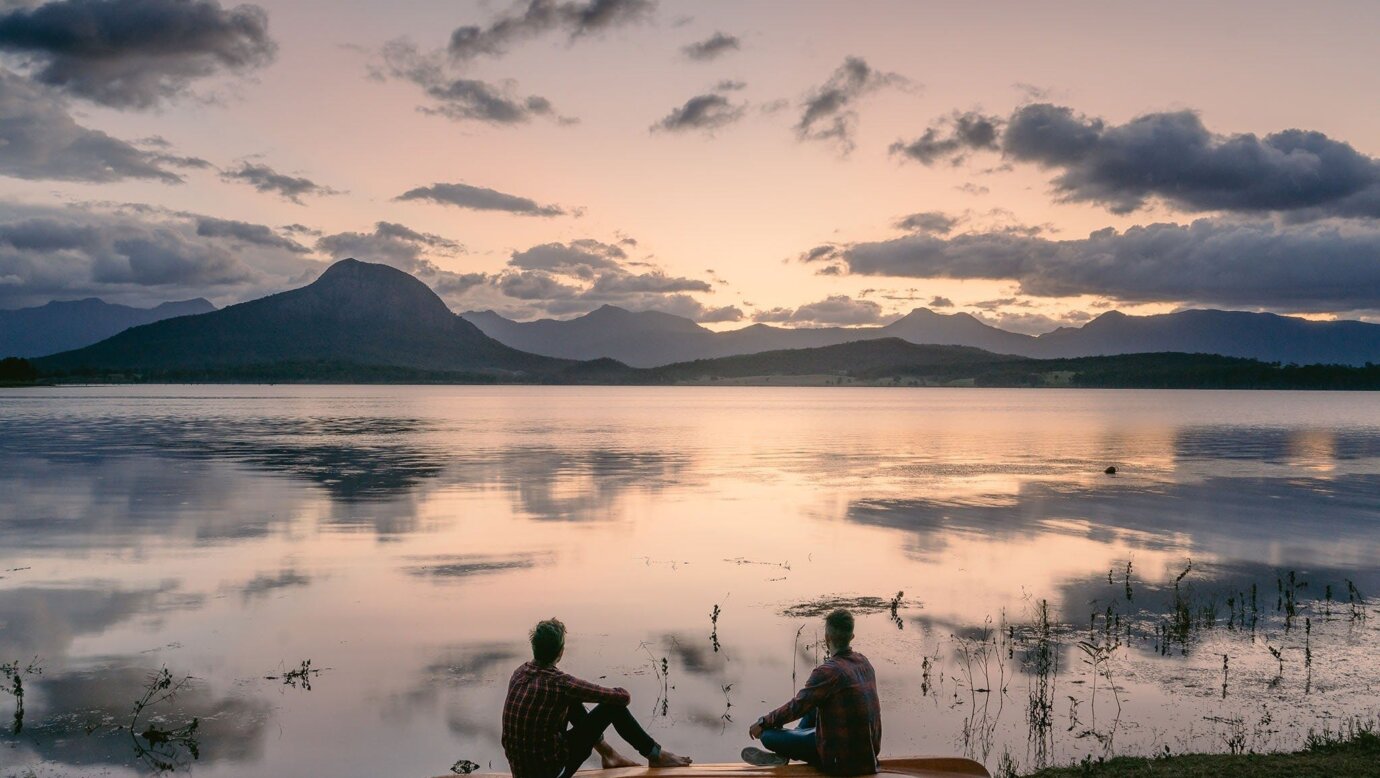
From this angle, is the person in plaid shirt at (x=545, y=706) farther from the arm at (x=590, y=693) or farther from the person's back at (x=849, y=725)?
the person's back at (x=849, y=725)

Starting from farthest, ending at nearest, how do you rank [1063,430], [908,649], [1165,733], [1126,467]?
[1063,430] < [1126,467] < [908,649] < [1165,733]

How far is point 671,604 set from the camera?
21734 mm

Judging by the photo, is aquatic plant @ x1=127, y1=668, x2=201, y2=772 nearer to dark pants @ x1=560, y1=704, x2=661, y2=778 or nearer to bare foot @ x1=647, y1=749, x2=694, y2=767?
dark pants @ x1=560, y1=704, x2=661, y2=778

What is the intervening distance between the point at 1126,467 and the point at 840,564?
38404 millimetres

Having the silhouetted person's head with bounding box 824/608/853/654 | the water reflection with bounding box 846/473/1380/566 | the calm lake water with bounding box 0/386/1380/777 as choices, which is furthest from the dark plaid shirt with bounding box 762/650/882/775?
the water reflection with bounding box 846/473/1380/566

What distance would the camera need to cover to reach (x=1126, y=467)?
58031 mm

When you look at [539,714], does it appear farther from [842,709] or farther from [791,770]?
[842,709]

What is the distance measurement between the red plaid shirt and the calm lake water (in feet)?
12.3

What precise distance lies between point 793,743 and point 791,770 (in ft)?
1.33

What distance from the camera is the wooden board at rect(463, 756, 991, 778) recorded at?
9.27 metres

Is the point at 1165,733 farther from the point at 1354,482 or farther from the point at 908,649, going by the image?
the point at 1354,482

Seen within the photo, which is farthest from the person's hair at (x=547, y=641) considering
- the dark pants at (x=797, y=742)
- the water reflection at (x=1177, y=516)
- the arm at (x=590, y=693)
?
the water reflection at (x=1177, y=516)

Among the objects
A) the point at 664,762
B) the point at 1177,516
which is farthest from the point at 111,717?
the point at 1177,516

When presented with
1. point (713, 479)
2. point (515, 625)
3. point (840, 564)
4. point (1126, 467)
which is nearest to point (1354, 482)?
point (1126, 467)
